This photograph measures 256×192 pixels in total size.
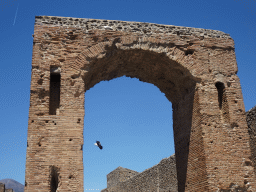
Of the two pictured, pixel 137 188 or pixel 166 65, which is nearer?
pixel 166 65

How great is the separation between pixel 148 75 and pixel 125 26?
1.75 m

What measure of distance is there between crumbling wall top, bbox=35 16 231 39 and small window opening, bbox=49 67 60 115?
1340 millimetres

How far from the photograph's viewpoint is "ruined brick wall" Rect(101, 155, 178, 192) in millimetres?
15648

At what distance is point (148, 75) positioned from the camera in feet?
32.4

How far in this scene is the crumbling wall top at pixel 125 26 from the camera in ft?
28.0

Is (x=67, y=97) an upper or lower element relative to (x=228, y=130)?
upper

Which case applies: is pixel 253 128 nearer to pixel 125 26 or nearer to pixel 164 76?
pixel 164 76

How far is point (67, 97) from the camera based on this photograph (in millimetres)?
7812

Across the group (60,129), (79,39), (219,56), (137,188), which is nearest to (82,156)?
(60,129)

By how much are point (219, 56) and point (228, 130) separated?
2.15 m

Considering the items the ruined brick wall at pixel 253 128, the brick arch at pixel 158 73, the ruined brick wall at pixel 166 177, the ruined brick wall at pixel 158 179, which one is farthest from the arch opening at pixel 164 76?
the ruined brick wall at pixel 158 179

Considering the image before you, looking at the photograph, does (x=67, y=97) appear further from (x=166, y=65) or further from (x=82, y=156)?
(x=166, y=65)

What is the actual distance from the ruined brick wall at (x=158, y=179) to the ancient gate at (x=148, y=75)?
6304 mm

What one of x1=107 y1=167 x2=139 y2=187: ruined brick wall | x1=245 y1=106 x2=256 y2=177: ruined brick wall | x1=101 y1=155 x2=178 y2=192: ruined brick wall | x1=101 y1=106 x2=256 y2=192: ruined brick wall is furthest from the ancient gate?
x1=107 y1=167 x2=139 y2=187: ruined brick wall
